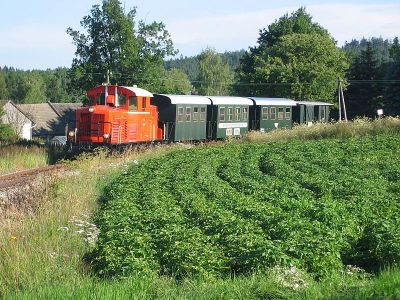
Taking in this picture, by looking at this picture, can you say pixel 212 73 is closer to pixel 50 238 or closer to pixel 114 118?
pixel 114 118

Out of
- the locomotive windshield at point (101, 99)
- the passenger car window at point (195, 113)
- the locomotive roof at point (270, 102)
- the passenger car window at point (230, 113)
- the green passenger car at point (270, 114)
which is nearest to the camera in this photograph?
the locomotive windshield at point (101, 99)

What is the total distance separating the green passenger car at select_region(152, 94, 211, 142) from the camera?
30859mm

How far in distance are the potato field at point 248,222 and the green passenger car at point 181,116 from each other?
11.6m

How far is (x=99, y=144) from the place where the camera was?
2623cm

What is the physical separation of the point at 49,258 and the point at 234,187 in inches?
311

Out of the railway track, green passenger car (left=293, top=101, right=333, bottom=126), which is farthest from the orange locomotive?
green passenger car (left=293, top=101, right=333, bottom=126)

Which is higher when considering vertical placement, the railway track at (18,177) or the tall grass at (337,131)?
the tall grass at (337,131)

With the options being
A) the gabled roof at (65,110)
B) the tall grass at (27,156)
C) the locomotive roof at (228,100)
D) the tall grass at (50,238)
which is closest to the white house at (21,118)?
the gabled roof at (65,110)

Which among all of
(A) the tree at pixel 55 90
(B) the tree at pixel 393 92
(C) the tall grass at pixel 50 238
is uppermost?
(A) the tree at pixel 55 90

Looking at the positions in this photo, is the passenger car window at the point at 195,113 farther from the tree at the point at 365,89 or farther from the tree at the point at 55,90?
the tree at the point at 55,90

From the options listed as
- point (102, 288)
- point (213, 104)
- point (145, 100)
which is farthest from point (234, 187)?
point (213, 104)

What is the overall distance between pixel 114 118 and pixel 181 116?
5.74 meters

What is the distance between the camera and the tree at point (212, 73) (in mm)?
94750

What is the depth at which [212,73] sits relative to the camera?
9481cm
